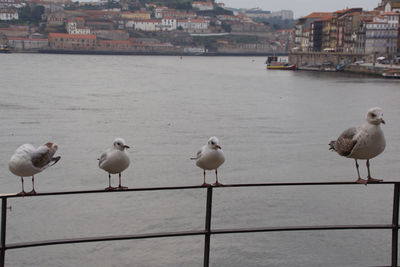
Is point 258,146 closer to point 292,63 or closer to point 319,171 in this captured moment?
point 319,171

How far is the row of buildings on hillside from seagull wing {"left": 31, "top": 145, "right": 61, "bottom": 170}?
2103 inches

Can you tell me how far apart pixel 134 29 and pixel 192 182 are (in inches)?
4093

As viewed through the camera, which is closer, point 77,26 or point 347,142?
point 347,142

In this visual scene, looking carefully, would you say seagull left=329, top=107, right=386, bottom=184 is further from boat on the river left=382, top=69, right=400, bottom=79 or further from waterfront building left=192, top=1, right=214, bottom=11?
waterfront building left=192, top=1, right=214, bottom=11

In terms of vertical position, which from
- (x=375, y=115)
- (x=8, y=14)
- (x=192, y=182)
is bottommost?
(x=192, y=182)

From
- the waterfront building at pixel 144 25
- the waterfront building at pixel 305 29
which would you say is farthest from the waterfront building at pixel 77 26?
the waterfront building at pixel 305 29

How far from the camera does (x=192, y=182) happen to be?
12.7m

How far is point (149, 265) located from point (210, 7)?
5062 inches

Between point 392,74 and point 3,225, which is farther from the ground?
point 3,225

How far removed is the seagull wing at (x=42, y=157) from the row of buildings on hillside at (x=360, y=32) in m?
53.4

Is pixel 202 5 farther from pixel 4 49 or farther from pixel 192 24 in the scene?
pixel 4 49

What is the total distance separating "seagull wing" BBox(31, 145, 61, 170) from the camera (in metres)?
2.79

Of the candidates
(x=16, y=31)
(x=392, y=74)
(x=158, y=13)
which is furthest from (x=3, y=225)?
(x=158, y=13)

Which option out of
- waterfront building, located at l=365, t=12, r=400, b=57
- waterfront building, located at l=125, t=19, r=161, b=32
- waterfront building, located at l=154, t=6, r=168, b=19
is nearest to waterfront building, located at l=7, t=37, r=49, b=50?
waterfront building, located at l=125, t=19, r=161, b=32
